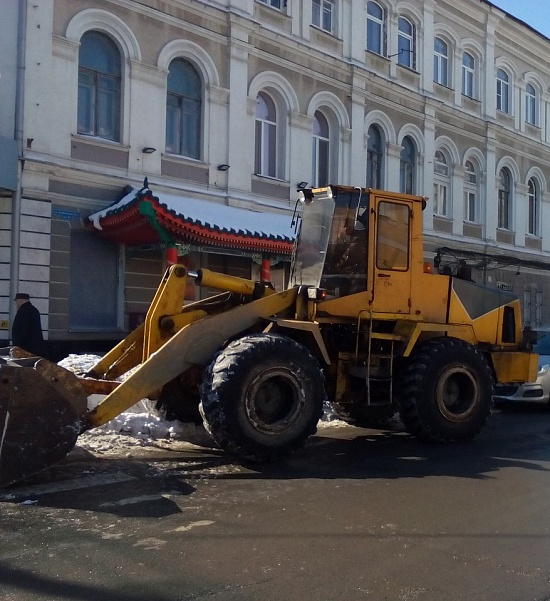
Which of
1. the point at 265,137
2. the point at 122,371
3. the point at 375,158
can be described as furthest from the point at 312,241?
the point at 375,158

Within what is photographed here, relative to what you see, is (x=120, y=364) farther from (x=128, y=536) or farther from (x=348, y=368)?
(x=128, y=536)

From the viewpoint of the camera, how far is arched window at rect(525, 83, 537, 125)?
97.9ft

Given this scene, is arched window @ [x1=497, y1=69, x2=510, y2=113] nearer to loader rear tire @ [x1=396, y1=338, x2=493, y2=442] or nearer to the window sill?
the window sill

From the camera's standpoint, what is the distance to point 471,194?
27.0 m

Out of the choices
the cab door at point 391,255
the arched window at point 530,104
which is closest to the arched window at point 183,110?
the cab door at point 391,255

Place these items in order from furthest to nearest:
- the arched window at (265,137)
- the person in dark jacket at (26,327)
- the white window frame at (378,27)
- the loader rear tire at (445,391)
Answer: the white window frame at (378,27) < the arched window at (265,137) < the person in dark jacket at (26,327) < the loader rear tire at (445,391)

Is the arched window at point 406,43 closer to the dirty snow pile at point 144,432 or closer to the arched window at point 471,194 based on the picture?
the arched window at point 471,194

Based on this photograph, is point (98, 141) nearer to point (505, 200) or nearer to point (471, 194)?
point (471, 194)

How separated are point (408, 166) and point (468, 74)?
5090mm

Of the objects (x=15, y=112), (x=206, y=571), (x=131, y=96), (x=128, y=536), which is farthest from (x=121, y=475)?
(x=131, y=96)

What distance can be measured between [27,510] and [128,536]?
104cm

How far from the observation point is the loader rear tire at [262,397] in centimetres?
748

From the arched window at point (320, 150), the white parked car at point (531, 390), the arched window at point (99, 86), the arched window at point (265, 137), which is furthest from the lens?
the arched window at point (320, 150)

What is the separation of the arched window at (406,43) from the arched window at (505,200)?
21.9 ft
